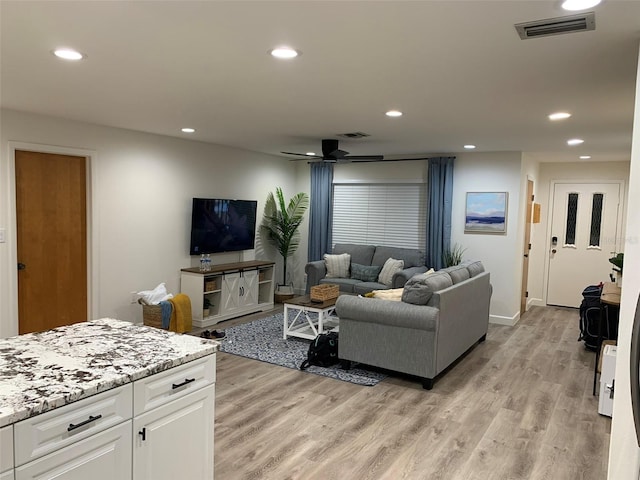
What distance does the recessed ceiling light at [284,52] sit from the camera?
243cm

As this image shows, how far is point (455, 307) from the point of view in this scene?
4.45 meters

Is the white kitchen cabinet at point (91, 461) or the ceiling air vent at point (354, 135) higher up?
the ceiling air vent at point (354, 135)

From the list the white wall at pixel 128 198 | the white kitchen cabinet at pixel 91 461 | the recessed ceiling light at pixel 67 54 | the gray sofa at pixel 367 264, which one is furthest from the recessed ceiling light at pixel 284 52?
the gray sofa at pixel 367 264

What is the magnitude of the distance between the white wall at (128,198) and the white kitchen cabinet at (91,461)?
3.41m

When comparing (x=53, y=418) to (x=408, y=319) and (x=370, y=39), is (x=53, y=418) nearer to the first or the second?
(x=370, y=39)

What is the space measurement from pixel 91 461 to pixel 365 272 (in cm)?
555

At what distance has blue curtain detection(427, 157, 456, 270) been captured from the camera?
6.83 meters

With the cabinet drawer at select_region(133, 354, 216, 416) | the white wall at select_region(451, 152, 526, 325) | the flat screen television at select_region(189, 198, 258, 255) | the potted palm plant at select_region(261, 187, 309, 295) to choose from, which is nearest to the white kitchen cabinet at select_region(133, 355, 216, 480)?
the cabinet drawer at select_region(133, 354, 216, 416)

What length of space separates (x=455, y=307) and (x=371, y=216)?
3.40m

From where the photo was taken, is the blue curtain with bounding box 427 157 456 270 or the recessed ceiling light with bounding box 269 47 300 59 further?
the blue curtain with bounding box 427 157 456 270

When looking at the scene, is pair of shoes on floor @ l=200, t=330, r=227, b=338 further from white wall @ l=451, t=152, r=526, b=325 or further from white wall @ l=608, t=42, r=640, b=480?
white wall @ l=608, t=42, r=640, b=480

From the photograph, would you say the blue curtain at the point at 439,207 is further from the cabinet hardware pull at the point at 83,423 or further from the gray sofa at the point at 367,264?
the cabinet hardware pull at the point at 83,423

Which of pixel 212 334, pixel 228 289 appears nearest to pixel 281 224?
pixel 228 289

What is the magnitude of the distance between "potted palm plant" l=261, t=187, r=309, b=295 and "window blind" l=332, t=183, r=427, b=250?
71 cm
